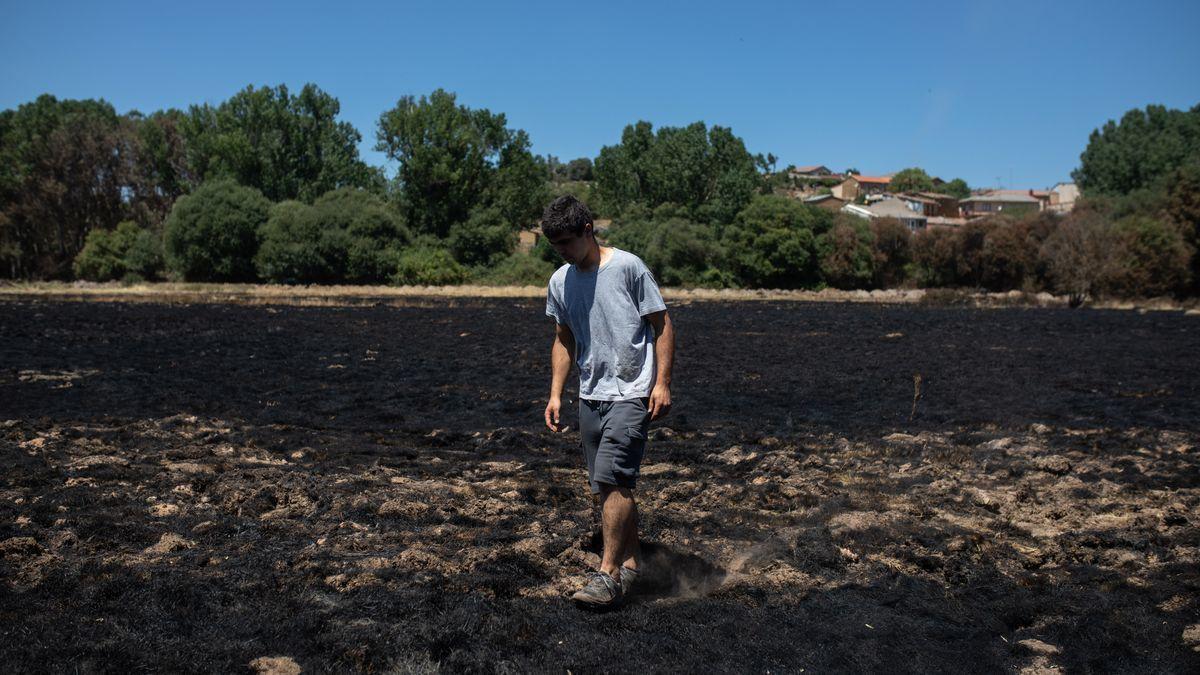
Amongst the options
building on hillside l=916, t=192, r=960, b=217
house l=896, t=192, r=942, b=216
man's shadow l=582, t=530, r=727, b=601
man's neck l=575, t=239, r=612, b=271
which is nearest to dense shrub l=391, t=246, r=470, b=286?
man's shadow l=582, t=530, r=727, b=601

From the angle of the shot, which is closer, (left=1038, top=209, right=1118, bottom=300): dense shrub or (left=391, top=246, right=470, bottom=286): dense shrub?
(left=1038, top=209, right=1118, bottom=300): dense shrub

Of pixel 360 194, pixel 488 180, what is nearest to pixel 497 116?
pixel 488 180

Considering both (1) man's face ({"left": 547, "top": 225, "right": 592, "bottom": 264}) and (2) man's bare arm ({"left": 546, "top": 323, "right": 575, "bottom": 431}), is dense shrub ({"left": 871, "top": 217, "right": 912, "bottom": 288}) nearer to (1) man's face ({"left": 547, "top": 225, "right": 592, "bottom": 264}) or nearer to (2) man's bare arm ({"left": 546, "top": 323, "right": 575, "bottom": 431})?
(2) man's bare arm ({"left": 546, "top": 323, "right": 575, "bottom": 431})

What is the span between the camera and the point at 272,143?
74750 millimetres

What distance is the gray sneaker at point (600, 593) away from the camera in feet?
15.3

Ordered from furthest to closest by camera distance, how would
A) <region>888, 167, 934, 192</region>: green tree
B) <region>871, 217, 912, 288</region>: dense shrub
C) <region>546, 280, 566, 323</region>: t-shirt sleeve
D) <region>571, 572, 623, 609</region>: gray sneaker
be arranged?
<region>888, 167, 934, 192</region>: green tree < <region>871, 217, 912, 288</region>: dense shrub < <region>546, 280, 566, 323</region>: t-shirt sleeve < <region>571, 572, 623, 609</region>: gray sneaker

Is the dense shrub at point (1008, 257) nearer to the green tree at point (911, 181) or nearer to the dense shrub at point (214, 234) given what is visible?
the dense shrub at point (214, 234)

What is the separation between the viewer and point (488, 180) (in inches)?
3031

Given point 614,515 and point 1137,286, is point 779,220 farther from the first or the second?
point 614,515

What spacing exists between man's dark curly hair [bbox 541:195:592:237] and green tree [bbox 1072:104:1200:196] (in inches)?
4258

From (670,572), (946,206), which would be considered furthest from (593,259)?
(946,206)

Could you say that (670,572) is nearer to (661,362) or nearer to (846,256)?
(661,362)

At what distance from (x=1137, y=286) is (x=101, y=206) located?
78.2 m

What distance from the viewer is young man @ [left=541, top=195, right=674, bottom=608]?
16.2 feet
